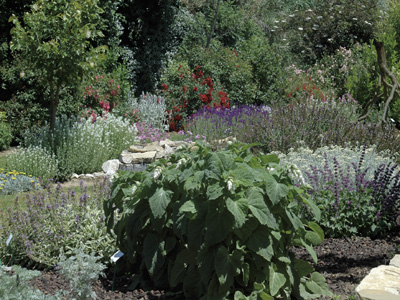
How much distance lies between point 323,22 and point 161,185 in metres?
15.1

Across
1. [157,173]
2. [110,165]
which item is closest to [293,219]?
[157,173]

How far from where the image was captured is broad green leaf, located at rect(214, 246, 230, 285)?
288 centimetres

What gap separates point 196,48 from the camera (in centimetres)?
1320

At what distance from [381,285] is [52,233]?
2644mm

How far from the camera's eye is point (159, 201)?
3.15 metres

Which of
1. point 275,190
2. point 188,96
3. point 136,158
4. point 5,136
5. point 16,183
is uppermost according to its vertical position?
point 275,190

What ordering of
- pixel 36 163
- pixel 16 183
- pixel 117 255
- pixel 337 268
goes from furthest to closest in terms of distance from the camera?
pixel 36 163, pixel 16 183, pixel 337 268, pixel 117 255

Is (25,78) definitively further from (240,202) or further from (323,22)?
(323,22)

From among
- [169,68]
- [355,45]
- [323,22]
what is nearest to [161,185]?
[169,68]

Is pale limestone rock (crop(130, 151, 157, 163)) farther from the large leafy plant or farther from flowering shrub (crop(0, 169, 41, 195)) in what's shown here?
the large leafy plant

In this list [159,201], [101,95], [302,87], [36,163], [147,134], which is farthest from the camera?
[302,87]

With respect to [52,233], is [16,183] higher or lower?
lower

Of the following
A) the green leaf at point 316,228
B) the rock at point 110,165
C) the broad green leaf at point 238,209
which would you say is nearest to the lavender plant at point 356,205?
the green leaf at point 316,228

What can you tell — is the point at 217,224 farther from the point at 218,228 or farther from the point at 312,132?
the point at 312,132
